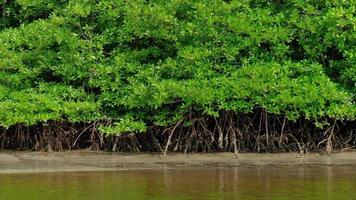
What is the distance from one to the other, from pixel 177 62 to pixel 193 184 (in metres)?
3.45

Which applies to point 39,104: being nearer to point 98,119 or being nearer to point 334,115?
point 98,119

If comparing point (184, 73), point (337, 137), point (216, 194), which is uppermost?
point (184, 73)

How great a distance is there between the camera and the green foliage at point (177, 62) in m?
11.1

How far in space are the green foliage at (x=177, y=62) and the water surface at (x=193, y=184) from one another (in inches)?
52.1

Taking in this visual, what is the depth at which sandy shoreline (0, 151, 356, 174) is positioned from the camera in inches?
418

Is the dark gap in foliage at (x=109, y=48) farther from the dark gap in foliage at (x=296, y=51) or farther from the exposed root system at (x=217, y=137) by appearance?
the dark gap in foliage at (x=296, y=51)

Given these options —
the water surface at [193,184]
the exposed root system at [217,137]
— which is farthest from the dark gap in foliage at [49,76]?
the water surface at [193,184]

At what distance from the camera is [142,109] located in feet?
39.2

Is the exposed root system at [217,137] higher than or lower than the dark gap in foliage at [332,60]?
lower

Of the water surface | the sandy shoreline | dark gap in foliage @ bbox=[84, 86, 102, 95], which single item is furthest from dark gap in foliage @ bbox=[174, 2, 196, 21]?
the water surface

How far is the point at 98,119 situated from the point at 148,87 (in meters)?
1.19

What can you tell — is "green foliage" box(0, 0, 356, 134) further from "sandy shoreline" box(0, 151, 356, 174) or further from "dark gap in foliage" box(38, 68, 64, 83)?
"sandy shoreline" box(0, 151, 356, 174)

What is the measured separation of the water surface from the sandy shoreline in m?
0.48

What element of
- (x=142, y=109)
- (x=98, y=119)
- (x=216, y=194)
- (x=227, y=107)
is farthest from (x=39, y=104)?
(x=216, y=194)
